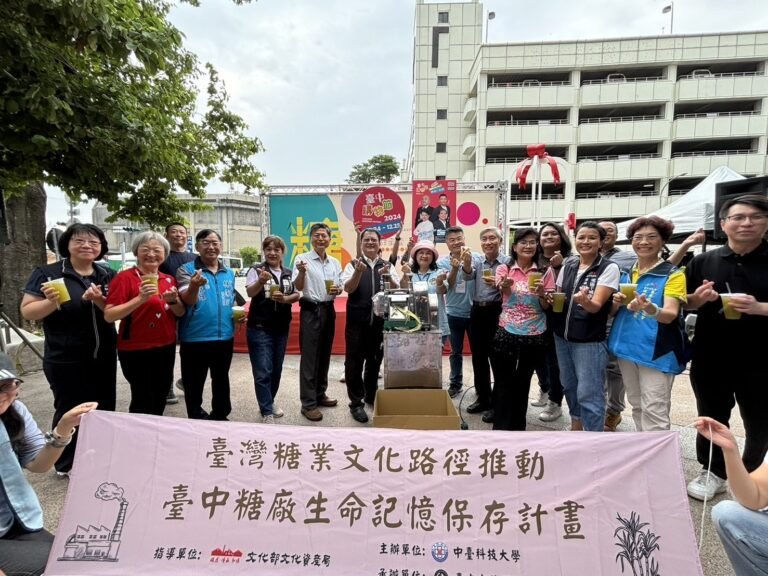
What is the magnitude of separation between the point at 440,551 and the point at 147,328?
2.44 m

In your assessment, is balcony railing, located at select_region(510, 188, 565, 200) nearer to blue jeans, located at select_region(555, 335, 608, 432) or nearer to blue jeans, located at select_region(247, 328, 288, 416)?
blue jeans, located at select_region(555, 335, 608, 432)

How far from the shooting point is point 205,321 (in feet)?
9.86

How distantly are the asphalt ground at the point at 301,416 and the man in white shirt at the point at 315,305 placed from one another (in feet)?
1.21

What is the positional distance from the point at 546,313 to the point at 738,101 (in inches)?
1116

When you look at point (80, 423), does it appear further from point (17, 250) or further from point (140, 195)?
point (17, 250)

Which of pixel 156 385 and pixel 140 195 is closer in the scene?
pixel 156 385

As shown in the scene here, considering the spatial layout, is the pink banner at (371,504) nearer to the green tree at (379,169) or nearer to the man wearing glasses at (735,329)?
the man wearing glasses at (735,329)

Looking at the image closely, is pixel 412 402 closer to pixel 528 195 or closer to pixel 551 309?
pixel 551 309

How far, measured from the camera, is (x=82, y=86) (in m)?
3.56

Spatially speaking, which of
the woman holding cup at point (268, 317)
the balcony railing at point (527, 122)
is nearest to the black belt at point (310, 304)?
the woman holding cup at point (268, 317)

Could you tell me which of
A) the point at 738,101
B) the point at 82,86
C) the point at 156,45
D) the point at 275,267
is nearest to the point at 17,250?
the point at 82,86

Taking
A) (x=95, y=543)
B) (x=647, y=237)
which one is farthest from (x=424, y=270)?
(x=95, y=543)

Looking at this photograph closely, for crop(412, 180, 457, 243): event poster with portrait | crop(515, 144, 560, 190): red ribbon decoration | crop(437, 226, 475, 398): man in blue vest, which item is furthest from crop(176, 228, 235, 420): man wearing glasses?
crop(515, 144, 560, 190): red ribbon decoration

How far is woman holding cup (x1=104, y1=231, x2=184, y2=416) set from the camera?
2624mm
